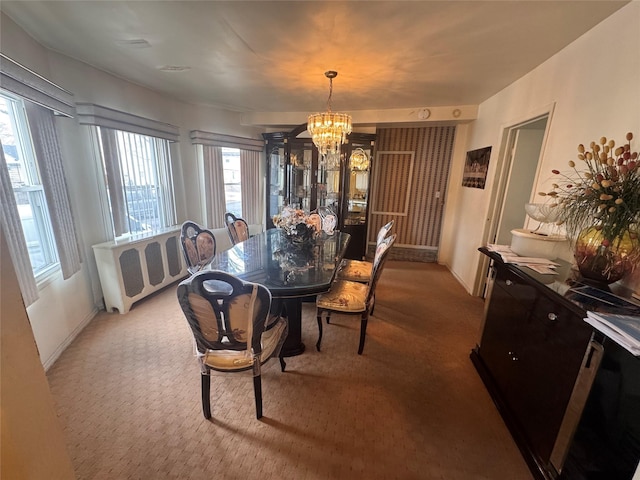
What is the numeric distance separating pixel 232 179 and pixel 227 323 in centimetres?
356

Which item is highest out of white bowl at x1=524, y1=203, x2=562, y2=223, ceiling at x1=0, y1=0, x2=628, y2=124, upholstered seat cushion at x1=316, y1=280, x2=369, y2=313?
ceiling at x1=0, y1=0, x2=628, y2=124

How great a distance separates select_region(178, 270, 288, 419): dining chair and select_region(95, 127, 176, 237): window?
2.18 metres

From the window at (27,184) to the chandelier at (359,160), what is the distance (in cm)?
364

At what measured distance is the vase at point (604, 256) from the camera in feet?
3.92

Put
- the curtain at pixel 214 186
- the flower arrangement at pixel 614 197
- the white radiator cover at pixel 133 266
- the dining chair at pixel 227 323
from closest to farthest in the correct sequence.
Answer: the flower arrangement at pixel 614 197 → the dining chair at pixel 227 323 → the white radiator cover at pixel 133 266 → the curtain at pixel 214 186

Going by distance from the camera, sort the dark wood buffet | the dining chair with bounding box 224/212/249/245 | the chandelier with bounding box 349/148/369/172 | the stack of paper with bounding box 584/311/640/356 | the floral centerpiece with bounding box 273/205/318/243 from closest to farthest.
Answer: the stack of paper with bounding box 584/311/640/356 → the dark wood buffet → the floral centerpiece with bounding box 273/205/318/243 → the dining chair with bounding box 224/212/249/245 → the chandelier with bounding box 349/148/369/172

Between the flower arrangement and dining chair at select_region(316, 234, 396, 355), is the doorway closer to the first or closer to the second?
the flower arrangement

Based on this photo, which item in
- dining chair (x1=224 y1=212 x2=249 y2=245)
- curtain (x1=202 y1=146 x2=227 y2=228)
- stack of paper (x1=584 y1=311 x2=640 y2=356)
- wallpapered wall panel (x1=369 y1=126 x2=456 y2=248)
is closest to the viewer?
stack of paper (x1=584 y1=311 x2=640 y2=356)

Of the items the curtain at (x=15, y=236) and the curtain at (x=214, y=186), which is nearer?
the curtain at (x=15, y=236)

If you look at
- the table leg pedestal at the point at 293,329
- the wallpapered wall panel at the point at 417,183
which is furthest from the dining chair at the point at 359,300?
the wallpapered wall panel at the point at 417,183

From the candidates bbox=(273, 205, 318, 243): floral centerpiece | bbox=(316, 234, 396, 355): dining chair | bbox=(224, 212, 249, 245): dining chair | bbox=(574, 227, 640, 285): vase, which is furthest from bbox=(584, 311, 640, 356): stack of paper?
bbox=(224, 212, 249, 245): dining chair

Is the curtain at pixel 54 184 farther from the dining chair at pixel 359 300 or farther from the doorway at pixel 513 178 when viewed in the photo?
the doorway at pixel 513 178

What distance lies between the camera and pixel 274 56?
222cm

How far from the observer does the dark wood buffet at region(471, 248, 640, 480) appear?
98 centimetres
